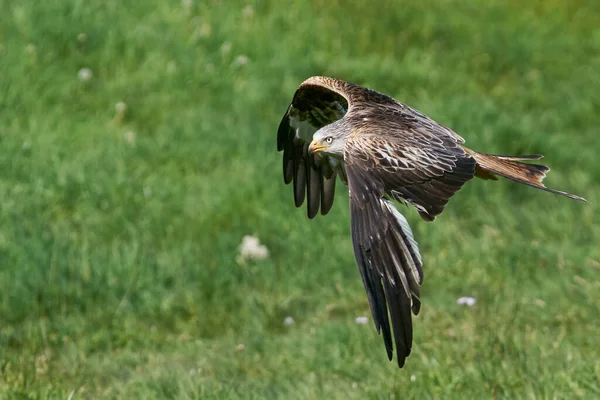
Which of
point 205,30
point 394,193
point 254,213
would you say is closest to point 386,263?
point 394,193

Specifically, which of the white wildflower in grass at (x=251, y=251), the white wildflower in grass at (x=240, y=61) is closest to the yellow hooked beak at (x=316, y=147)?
the white wildflower in grass at (x=251, y=251)

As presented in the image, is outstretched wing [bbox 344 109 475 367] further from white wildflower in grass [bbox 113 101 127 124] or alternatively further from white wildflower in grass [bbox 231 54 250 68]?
white wildflower in grass [bbox 231 54 250 68]

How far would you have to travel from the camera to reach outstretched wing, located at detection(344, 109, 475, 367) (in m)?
3.96

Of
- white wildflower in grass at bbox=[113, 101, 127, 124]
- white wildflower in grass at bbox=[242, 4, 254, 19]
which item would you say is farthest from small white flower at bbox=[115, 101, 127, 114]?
white wildflower in grass at bbox=[242, 4, 254, 19]

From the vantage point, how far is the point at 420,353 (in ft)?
16.7

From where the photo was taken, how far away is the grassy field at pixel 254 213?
17.4 feet

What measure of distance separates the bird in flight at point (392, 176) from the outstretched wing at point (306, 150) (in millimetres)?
94

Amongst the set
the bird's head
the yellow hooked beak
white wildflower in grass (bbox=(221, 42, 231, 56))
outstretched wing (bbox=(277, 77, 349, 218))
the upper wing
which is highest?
the upper wing

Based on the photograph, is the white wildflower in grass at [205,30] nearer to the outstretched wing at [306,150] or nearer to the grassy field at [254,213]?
the grassy field at [254,213]

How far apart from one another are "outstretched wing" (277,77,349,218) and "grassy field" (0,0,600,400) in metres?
0.76

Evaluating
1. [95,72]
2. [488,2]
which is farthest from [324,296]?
[488,2]

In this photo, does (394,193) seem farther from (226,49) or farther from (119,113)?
(226,49)

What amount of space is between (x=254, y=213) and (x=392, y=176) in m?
3.26

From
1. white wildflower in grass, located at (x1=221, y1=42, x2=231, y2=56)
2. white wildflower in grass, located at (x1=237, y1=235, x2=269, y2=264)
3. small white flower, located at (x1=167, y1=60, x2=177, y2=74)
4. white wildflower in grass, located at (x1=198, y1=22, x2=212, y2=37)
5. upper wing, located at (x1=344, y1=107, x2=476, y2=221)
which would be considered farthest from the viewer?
white wildflower in grass, located at (x1=198, y1=22, x2=212, y2=37)
